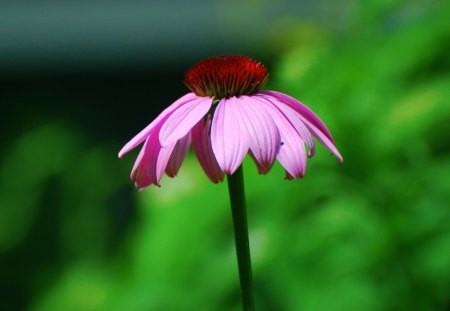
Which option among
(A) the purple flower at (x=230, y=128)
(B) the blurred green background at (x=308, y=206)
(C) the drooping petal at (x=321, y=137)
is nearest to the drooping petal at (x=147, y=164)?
(A) the purple flower at (x=230, y=128)

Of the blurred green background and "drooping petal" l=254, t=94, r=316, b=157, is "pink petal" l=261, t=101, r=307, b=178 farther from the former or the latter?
the blurred green background

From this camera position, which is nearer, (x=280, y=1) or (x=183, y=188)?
(x=183, y=188)

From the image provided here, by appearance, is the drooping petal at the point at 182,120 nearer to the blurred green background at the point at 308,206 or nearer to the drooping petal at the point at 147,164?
the drooping petal at the point at 147,164

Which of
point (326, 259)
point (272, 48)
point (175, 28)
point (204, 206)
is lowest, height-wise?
point (326, 259)

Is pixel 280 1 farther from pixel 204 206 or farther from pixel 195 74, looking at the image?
pixel 195 74

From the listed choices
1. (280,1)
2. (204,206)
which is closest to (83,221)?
(204,206)

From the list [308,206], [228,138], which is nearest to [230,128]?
[228,138]
